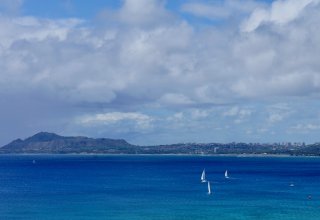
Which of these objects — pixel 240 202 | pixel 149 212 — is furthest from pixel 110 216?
pixel 240 202

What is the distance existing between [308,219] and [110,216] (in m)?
32.3

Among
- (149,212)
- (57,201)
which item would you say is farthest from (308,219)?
(57,201)

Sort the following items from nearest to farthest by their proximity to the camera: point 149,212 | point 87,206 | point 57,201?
point 149,212 → point 87,206 → point 57,201

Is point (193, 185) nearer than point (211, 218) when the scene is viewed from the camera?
No

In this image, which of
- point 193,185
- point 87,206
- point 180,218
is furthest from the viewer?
point 193,185

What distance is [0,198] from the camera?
113 metres

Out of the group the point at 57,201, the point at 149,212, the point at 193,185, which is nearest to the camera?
the point at 149,212

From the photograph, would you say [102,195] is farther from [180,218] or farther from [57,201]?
[180,218]

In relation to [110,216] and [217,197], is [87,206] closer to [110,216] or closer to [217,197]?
[110,216]

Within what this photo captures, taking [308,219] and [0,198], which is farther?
[0,198]

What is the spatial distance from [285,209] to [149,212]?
25044 millimetres

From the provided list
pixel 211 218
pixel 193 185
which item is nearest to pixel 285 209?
pixel 211 218

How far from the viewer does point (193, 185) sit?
14712 cm

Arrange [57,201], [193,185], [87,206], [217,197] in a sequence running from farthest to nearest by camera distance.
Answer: [193,185], [217,197], [57,201], [87,206]
